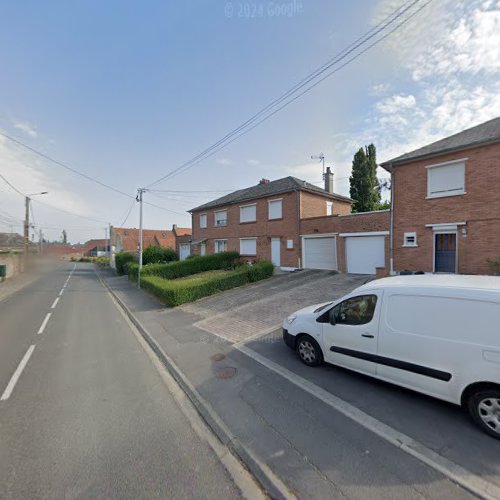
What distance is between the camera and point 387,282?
4.36m

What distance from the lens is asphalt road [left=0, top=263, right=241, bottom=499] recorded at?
2.53 metres

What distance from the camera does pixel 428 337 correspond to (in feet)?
11.5

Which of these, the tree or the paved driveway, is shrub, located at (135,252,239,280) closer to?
the paved driveway

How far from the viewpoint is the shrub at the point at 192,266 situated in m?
17.4

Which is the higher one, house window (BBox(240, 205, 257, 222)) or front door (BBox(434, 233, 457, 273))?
house window (BBox(240, 205, 257, 222))

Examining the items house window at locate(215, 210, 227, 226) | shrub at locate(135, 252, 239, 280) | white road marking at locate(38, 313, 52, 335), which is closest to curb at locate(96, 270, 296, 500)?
white road marking at locate(38, 313, 52, 335)

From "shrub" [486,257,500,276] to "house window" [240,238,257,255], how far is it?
1289 centimetres

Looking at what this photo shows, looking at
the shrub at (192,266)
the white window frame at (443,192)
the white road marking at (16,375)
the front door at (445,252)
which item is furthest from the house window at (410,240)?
the white road marking at (16,375)

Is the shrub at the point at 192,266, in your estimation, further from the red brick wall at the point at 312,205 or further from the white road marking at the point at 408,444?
the white road marking at the point at 408,444

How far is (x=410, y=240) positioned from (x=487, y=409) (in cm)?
985

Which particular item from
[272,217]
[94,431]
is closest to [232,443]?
[94,431]

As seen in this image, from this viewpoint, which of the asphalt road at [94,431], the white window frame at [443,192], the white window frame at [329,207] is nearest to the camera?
the asphalt road at [94,431]

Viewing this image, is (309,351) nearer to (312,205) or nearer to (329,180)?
(312,205)

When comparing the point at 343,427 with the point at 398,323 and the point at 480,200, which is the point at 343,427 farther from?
the point at 480,200
